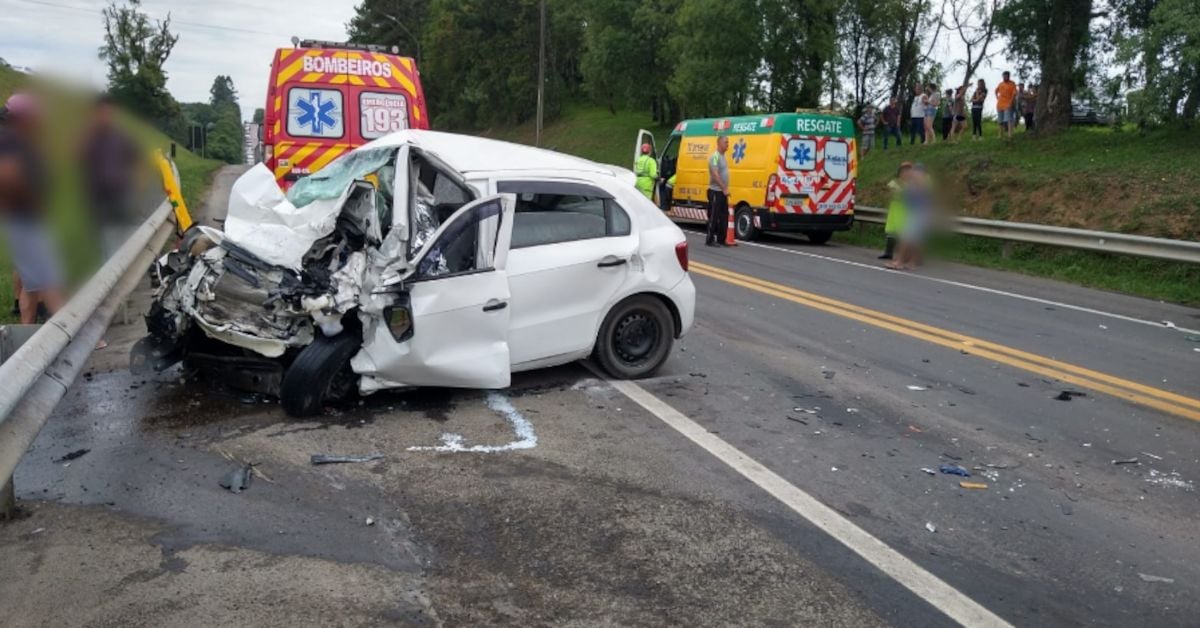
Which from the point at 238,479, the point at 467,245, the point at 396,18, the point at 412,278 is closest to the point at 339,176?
the point at 467,245

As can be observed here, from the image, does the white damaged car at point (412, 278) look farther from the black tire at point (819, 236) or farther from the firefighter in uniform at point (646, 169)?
the black tire at point (819, 236)

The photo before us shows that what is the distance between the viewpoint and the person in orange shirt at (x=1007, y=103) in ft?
69.6

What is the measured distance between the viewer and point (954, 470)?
5.42 m

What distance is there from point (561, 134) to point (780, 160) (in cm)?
3747

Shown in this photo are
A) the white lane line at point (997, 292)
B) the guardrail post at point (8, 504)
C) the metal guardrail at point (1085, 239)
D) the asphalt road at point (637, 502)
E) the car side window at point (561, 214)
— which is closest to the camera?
the asphalt road at point (637, 502)

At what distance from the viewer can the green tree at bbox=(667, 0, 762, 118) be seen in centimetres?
2794

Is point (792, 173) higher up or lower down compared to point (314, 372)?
higher up

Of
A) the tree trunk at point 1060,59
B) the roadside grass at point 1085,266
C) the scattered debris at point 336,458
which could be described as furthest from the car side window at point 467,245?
the tree trunk at point 1060,59

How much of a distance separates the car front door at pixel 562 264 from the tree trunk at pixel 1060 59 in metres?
16.6

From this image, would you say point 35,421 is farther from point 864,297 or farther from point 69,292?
point 864,297

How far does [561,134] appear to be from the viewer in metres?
53.8

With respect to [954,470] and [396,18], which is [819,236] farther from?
[396,18]

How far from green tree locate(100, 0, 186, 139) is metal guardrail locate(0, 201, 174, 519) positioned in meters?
0.77

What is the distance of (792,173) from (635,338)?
11387 mm
